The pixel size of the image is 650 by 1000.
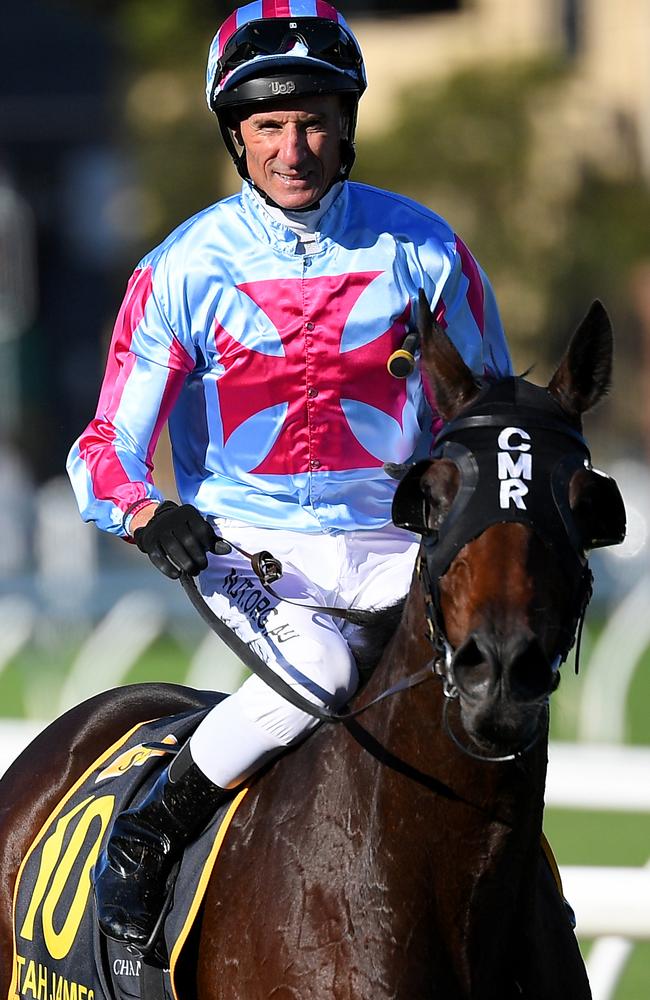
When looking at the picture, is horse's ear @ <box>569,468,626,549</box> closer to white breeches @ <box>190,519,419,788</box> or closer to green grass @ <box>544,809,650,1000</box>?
white breeches @ <box>190,519,419,788</box>

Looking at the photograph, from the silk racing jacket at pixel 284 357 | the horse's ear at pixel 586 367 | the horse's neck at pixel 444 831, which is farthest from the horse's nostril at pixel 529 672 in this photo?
the silk racing jacket at pixel 284 357

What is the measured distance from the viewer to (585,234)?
23609mm

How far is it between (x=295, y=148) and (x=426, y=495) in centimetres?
95

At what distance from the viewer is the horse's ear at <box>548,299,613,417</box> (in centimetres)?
270

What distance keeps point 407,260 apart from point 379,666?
0.82 m

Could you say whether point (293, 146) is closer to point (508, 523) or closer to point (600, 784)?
point (508, 523)

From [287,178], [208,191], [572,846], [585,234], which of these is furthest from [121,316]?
[208,191]

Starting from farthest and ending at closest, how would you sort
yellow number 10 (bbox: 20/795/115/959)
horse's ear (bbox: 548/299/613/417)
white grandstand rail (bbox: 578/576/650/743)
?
white grandstand rail (bbox: 578/576/650/743) < yellow number 10 (bbox: 20/795/115/959) < horse's ear (bbox: 548/299/613/417)

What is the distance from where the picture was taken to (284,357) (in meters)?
3.27

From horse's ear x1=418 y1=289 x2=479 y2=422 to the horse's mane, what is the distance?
544 millimetres

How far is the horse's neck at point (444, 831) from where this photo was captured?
282 centimetres

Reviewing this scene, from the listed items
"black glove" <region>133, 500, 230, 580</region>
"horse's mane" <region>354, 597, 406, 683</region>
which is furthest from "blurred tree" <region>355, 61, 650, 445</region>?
"black glove" <region>133, 500, 230, 580</region>

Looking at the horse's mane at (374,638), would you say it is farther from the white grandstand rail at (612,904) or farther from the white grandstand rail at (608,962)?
the white grandstand rail at (608,962)

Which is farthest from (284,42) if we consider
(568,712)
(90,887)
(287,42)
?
(568,712)
